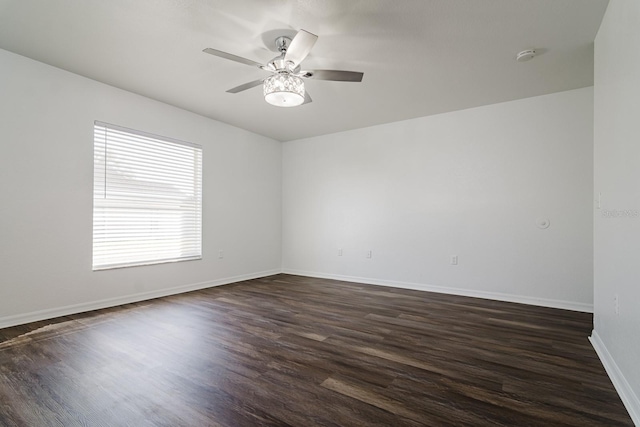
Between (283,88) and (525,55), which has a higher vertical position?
(525,55)

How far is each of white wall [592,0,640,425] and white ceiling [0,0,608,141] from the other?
47 cm

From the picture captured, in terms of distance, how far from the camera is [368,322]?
302cm

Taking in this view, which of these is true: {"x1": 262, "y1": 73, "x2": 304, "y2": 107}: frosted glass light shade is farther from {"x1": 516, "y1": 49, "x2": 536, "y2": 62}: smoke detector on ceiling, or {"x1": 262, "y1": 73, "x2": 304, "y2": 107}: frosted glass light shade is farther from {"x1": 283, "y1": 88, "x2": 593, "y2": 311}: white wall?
{"x1": 283, "y1": 88, "x2": 593, "y2": 311}: white wall

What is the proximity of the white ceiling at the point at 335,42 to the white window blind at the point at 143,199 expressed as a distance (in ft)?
2.24

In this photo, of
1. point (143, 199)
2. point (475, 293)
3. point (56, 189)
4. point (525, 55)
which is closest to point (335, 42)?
point (525, 55)

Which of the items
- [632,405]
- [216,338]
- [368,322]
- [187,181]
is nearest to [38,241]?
[187,181]

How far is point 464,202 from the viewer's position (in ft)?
13.8

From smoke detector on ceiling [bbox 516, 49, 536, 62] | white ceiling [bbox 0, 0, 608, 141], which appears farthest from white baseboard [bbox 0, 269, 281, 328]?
smoke detector on ceiling [bbox 516, 49, 536, 62]

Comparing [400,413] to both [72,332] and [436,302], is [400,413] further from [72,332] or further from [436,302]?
[72,332]

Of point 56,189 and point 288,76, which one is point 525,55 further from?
point 56,189

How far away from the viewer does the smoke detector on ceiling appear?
2694 mm

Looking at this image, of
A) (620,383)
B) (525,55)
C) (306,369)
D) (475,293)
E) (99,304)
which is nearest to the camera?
(620,383)

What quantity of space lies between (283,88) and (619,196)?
7.85ft

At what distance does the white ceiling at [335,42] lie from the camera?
219cm
